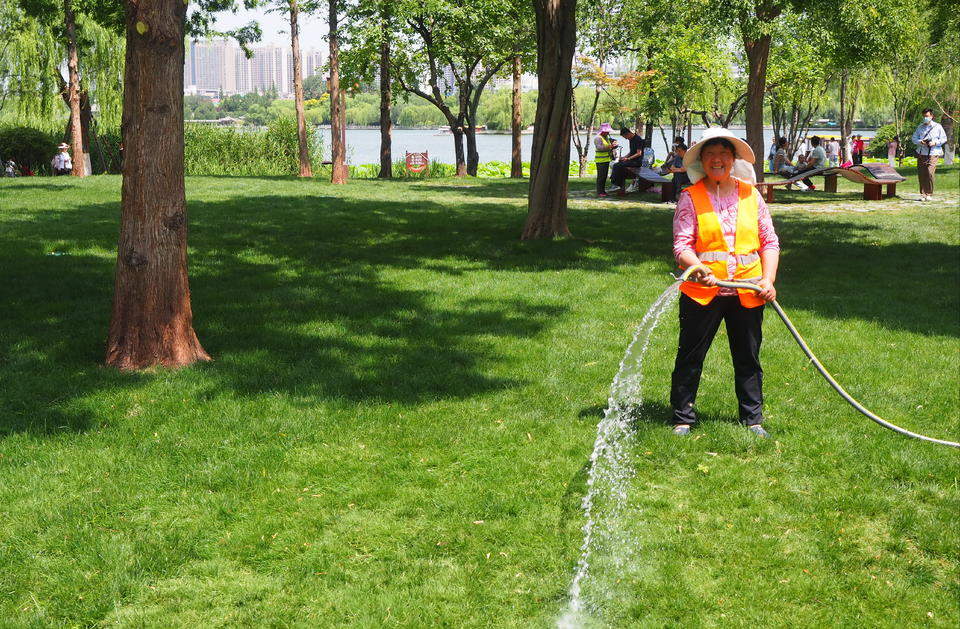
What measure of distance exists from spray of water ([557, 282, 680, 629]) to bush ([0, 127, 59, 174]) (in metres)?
33.5

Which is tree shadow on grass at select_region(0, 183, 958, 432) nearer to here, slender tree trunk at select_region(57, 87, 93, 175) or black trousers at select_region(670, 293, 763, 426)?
black trousers at select_region(670, 293, 763, 426)

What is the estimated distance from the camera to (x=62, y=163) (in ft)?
105

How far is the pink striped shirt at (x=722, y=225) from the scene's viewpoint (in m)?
5.14

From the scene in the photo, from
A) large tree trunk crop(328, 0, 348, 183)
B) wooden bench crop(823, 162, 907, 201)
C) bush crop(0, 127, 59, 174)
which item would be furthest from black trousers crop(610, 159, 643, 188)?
bush crop(0, 127, 59, 174)

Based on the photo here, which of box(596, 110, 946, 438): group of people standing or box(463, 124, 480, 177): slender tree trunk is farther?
box(463, 124, 480, 177): slender tree trunk

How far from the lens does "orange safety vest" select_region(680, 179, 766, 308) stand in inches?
202

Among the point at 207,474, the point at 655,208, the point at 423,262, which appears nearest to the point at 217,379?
the point at 207,474

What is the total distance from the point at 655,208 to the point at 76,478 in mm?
14973

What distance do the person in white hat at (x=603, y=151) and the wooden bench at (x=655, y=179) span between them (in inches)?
24.6

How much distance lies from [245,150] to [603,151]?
69.0ft

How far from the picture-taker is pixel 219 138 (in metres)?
36.6

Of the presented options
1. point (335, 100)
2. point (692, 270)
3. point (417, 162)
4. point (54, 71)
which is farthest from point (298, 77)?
point (692, 270)

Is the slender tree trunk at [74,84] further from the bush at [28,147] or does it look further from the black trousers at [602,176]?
the black trousers at [602,176]

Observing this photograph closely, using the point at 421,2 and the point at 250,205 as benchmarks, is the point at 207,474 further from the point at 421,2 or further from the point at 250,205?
the point at 421,2
